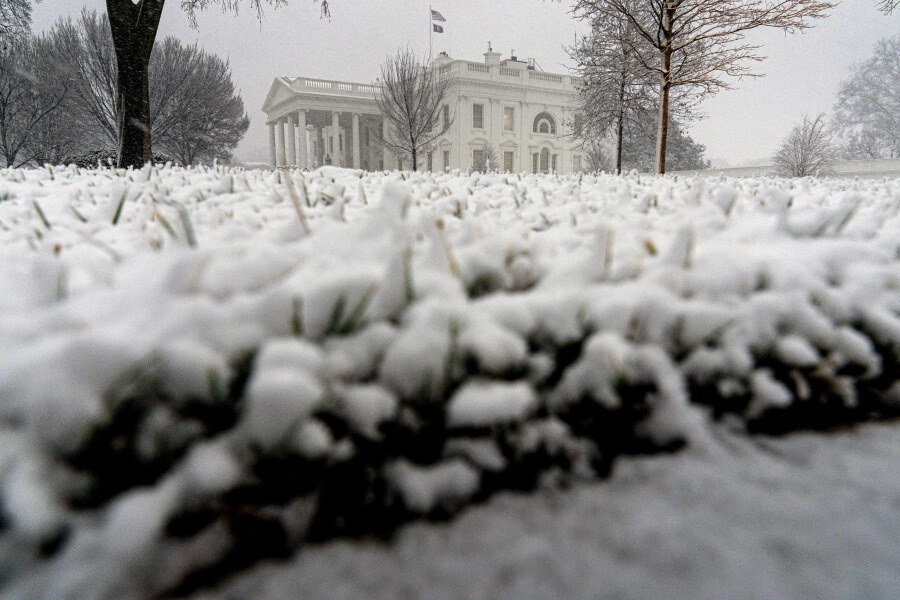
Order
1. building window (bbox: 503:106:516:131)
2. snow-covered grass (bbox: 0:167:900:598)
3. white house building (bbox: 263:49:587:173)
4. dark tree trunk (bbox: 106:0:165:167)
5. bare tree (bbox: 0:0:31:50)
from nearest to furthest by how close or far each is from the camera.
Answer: snow-covered grass (bbox: 0:167:900:598)
dark tree trunk (bbox: 106:0:165:167)
bare tree (bbox: 0:0:31:50)
white house building (bbox: 263:49:587:173)
building window (bbox: 503:106:516:131)

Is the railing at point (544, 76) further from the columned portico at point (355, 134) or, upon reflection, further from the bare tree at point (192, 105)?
the bare tree at point (192, 105)

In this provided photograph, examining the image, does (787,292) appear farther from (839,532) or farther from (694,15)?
(694,15)

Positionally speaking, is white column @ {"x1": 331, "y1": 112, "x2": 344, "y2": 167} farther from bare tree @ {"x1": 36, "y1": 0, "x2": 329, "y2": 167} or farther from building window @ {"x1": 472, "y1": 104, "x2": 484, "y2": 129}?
bare tree @ {"x1": 36, "y1": 0, "x2": 329, "y2": 167}

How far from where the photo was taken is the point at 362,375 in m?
0.87

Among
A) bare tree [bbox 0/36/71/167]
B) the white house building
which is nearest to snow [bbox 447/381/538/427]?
bare tree [bbox 0/36/71/167]

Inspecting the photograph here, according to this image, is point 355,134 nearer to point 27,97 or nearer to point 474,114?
point 474,114

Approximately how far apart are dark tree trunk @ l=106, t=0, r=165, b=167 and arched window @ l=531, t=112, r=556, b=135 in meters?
36.7

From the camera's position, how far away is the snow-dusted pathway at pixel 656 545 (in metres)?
0.71

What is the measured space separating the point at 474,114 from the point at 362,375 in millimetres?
41569

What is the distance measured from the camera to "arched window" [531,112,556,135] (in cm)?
4204

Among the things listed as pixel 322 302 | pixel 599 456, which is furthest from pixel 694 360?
pixel 322 302

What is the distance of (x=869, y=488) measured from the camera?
36.6 inches

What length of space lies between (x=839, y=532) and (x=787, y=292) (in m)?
0.56

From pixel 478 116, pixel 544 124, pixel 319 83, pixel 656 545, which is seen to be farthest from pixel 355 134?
pixel 656 545
